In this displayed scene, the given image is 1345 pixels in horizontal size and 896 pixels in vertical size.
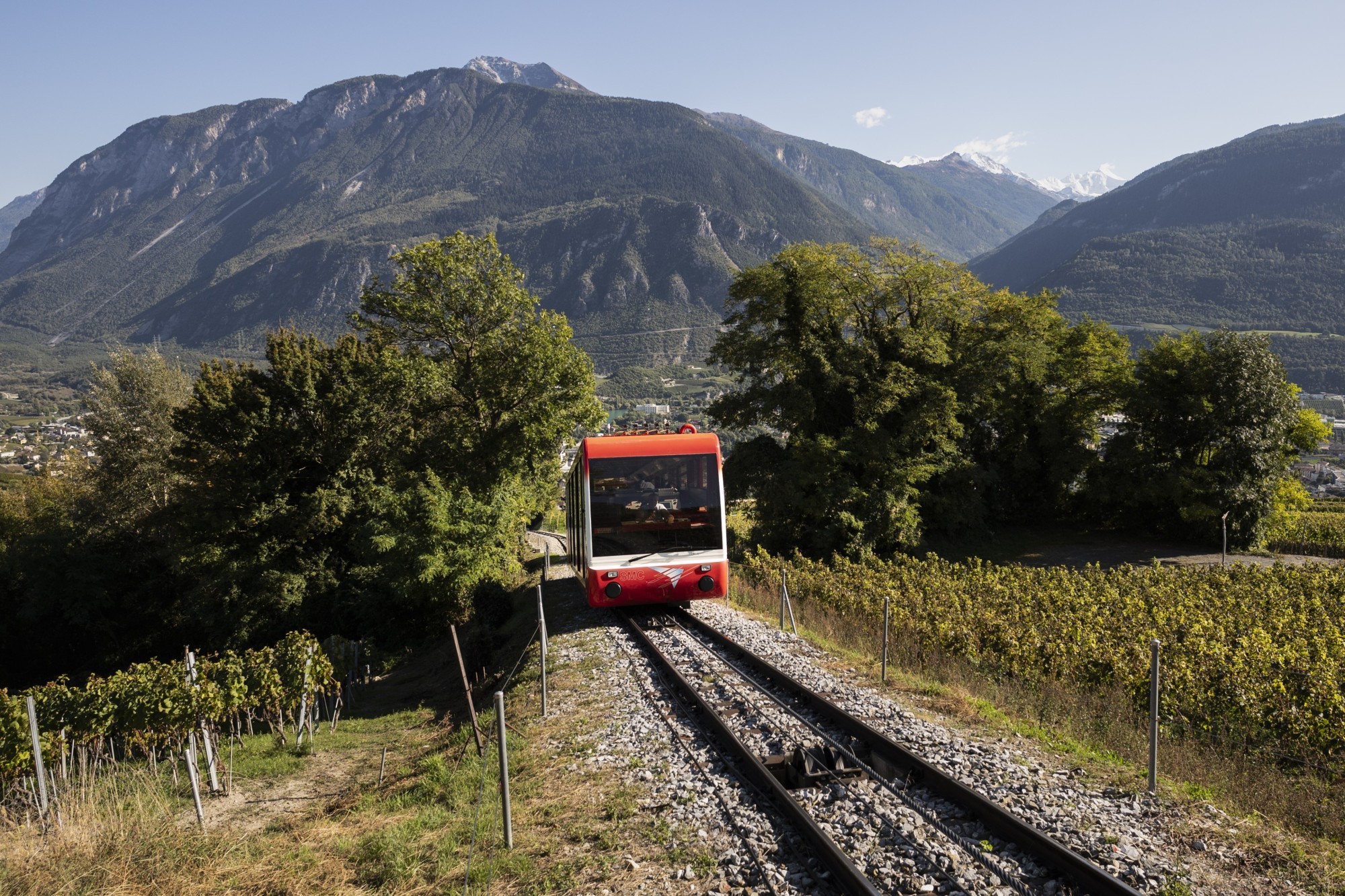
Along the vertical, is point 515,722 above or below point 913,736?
below

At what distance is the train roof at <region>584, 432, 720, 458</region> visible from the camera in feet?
46.0

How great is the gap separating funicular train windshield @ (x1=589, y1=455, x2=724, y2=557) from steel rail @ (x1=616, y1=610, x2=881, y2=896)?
357cm

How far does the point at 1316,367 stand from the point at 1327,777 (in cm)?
15720

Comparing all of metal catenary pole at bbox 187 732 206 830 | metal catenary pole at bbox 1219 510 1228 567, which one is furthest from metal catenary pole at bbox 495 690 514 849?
metal catenary pole at bbox 1219 510 1228 567

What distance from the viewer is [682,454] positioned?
14.1 metres

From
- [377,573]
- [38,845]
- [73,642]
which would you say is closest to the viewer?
[38,845]

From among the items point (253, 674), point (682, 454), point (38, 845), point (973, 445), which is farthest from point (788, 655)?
point (973, 445)

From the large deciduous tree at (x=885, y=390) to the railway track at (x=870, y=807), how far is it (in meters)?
21.8

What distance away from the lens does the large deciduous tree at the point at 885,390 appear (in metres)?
31.4

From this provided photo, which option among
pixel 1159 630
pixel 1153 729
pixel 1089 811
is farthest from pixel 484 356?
pixel 1089 811

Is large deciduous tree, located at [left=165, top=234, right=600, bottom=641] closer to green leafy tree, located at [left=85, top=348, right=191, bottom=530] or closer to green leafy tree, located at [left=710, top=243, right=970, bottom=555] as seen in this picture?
green leafy tree, located at [left=710, top=243, right=970, bottom=555]

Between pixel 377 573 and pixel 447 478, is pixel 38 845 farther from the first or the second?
pixel 447 478

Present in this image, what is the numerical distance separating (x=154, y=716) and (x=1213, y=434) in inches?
1500

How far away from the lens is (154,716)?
12.0 meters
